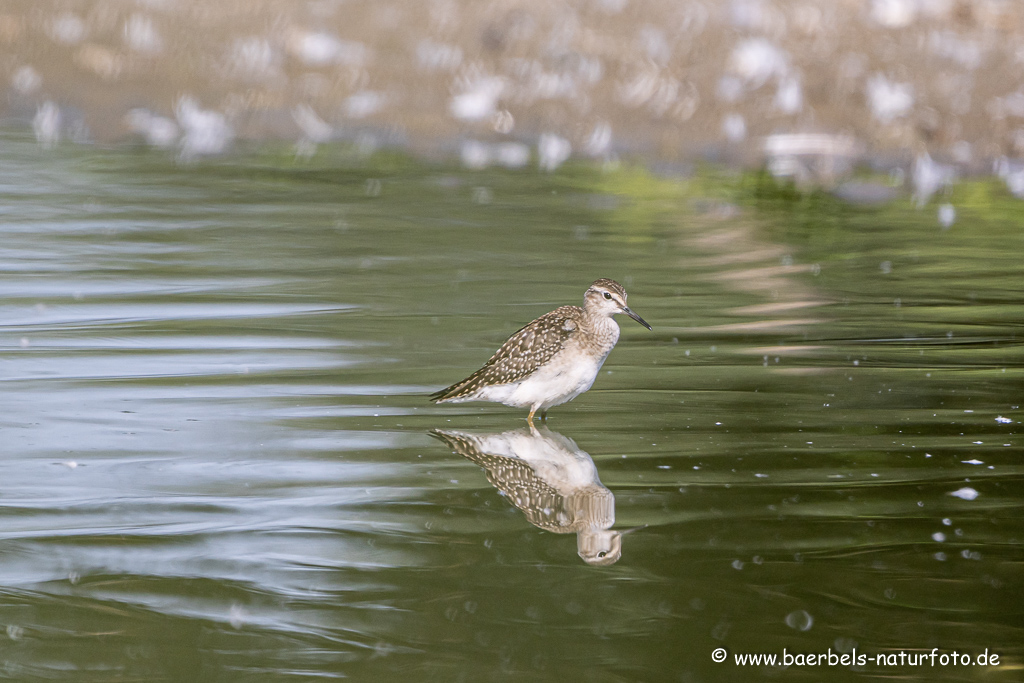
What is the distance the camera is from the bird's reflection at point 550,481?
527 centimetres

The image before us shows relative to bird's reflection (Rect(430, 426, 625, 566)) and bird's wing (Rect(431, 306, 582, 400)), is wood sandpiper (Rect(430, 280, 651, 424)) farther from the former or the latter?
bird's reflection (Rect(430, 426, 625, 566))

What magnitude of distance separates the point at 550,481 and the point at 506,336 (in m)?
2.42

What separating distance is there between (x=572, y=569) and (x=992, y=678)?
148 cm

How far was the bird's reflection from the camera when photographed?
207 inches

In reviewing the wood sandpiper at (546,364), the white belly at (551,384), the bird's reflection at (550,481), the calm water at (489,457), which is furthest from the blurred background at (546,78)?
the bird's reflection at (550,481)

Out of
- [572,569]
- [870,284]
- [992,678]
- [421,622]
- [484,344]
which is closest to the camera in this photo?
[992,678]

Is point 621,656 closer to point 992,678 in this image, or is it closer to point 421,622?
point 421,622

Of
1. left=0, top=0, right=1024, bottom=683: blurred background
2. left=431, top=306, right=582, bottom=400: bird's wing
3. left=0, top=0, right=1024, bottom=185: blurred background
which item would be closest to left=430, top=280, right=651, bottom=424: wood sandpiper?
left=431, top=306, right=582, bottom=400: bird's wing

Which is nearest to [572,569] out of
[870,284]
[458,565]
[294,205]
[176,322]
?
[458,565]

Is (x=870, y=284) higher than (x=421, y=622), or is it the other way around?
(x=870, y=284)

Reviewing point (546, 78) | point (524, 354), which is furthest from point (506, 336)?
point (546, 78)

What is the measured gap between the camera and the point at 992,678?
13.8 ft

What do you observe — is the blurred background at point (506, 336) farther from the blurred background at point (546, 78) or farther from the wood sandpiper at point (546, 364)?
the wood sandpiper at point (546, 364)

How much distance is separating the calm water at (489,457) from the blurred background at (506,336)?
23mm
